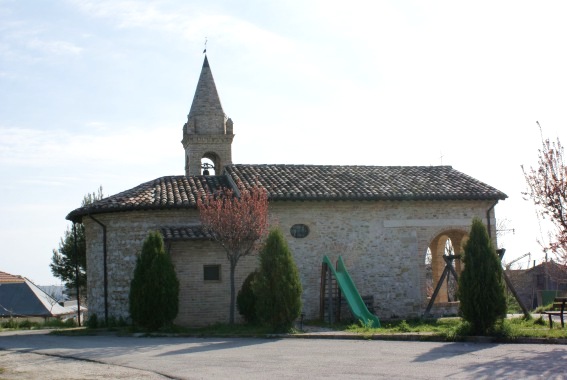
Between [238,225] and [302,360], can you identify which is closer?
[302,360]

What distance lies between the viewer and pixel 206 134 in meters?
31.0

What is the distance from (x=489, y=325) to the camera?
1576cm

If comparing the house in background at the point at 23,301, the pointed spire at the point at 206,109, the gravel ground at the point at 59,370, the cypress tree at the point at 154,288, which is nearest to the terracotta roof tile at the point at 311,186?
the cypress tree at the point at 154,288

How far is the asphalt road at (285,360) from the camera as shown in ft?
35.8

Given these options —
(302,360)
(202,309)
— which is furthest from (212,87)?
(302,360)

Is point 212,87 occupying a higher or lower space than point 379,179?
higher

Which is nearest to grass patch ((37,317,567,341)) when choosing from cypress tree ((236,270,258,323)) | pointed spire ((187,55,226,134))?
cypress tree ((236,270,258,323))

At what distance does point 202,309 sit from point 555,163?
11567 millimetres

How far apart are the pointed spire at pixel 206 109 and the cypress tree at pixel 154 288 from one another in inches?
441

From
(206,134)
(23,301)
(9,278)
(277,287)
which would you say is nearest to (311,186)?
(277,287)

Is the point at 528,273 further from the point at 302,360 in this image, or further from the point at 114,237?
the point at 302,360

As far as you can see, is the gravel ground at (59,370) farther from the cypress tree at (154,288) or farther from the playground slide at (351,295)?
the playground slide at (351,295)

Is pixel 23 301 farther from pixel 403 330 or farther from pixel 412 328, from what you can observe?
pixel 403 330

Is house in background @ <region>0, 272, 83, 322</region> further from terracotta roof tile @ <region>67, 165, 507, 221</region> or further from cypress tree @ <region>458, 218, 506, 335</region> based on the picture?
cypress tree @ <region>458, 218, 506, 335</region>
